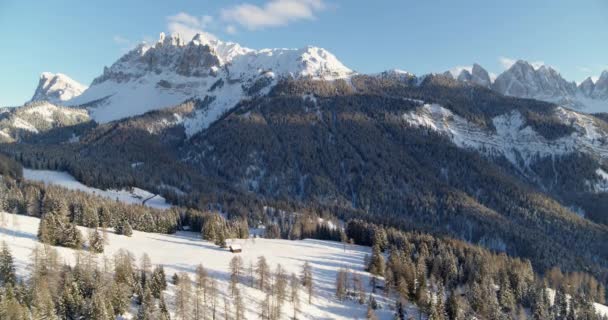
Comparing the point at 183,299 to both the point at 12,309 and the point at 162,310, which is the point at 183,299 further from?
the point at 12,309

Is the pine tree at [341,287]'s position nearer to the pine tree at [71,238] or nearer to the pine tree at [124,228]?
the pine tree at [71,238]

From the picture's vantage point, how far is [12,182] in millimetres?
163625

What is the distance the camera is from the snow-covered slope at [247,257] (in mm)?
97375

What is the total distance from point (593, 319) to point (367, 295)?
183 ft

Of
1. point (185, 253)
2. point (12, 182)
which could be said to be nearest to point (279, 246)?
point (185, 253)

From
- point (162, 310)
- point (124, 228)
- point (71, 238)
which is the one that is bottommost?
point (162, 310)

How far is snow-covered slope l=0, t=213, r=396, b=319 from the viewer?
319 ft

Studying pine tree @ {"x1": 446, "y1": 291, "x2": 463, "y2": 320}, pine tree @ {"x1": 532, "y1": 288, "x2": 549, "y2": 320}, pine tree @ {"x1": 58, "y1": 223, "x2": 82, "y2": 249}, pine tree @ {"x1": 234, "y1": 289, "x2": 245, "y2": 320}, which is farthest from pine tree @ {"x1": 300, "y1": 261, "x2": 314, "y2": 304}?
pine tree @ {"x1": 532, "y1": 288, "x2": 549, "y2": 320}

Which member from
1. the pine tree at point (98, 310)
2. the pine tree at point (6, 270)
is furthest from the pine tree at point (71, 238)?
the pine tree at point (98, 310)

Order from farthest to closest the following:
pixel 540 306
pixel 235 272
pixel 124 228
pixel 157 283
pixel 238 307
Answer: pixel 124 228, pixel 540 306, pixel 235 272, pixel 238 307, pixel 157 283

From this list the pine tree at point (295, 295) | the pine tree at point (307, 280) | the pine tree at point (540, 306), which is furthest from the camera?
the pine tree at point (540, 306)

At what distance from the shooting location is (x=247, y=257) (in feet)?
407

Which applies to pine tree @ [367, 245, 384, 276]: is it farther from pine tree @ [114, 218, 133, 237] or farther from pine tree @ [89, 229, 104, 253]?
pine tree @ [114, 218, 133, 237]

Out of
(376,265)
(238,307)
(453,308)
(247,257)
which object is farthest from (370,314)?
(247,257)
